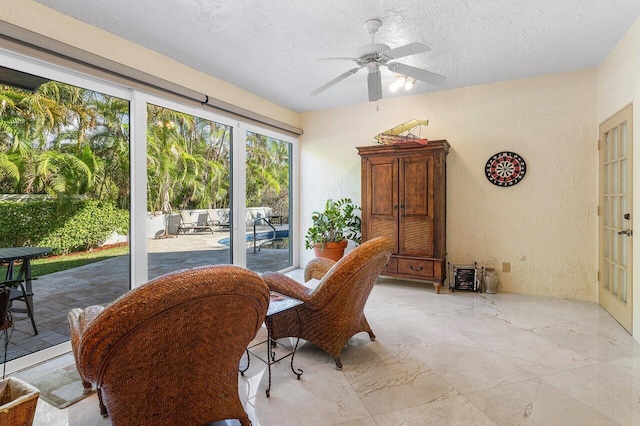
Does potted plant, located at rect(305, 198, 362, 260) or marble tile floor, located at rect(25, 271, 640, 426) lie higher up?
potted plant, located at rect(305, 198, 362, 260)

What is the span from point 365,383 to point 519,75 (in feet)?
12.2

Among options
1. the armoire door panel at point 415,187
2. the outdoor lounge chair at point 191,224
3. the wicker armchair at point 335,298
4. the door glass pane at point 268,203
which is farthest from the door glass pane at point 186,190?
the armoire door panel at point 415,187

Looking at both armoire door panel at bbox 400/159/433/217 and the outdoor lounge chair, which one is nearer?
the outdoor lounge chair

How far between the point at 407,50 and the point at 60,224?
290 cm

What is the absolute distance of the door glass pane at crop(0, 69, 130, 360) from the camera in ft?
7.66

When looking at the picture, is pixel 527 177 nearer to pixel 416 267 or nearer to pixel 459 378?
pixel 416 267

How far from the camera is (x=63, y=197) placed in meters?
2.59

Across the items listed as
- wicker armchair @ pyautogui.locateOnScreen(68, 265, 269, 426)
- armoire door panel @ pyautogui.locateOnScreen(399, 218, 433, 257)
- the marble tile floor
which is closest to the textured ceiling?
armoire door panel @ pyautogui.locateOnScreen(399, 218, 433, 257)

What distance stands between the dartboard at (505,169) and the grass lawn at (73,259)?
4.05m

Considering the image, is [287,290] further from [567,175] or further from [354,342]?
[567,175]

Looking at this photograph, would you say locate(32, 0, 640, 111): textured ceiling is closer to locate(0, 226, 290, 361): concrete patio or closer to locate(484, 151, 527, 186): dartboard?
locate(484, 151, 527, 186): dartboard

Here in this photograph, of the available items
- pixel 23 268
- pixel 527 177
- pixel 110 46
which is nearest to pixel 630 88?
pixel 527 177

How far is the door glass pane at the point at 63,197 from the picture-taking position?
Result: 91.9 inches

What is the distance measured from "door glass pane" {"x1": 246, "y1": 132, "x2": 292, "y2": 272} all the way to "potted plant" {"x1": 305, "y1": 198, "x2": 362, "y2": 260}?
21.4 inches
